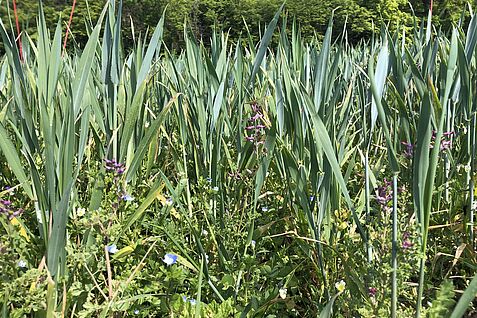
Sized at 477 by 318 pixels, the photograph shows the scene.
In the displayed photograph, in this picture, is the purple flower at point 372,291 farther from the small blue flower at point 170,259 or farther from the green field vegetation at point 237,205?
the small blue flower at point 170,259

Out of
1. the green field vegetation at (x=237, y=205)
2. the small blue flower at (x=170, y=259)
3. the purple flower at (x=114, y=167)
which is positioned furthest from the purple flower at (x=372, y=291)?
the purple flower at (x=114, y=167)

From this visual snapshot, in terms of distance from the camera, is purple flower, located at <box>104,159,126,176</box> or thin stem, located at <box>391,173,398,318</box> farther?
purple flower, located at <box>104,159,126,176</box>

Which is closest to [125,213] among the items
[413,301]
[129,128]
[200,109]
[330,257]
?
[129,128]

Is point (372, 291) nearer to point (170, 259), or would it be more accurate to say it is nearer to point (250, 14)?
point (170, 259)

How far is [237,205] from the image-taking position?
1.03 m

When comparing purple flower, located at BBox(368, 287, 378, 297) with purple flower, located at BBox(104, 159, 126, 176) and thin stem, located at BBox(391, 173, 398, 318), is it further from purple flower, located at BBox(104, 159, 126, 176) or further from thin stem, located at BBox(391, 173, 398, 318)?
purple flower, located at BBox(104, 159, 126, 176)

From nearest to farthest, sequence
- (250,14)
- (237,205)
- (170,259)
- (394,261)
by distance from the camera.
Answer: (394,261) → (170,259) → (237,205) → (250,14)

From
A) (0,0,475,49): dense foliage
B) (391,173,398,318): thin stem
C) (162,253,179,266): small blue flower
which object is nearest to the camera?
(391,173,398,318): thin stem

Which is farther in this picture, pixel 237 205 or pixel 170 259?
pixel 237 205

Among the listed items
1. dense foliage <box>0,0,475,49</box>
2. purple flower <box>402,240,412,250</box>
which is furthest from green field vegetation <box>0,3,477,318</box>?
dense foliage <box>0,0,475,49</box>

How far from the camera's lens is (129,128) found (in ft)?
2.99

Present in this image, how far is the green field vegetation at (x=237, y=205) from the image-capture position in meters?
0.63

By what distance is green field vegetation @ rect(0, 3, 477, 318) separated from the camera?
0.63 metres

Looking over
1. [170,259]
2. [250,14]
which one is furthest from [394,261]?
[250,14]
